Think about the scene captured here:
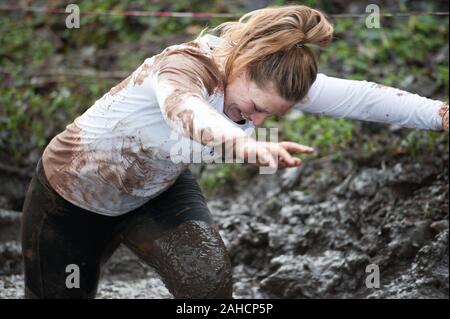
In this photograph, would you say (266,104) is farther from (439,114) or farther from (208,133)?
(439,114)

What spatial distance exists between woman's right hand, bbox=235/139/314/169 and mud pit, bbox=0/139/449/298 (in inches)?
90.7

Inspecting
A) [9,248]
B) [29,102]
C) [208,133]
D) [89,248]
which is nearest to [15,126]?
[29,102]

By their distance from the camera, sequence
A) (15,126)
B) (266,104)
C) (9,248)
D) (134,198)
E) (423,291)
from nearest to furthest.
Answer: (266,104), (134,198), (423,291), (9,248), (15,126)

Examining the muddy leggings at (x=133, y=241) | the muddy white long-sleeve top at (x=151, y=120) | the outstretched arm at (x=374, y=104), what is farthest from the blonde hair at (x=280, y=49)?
the muddy leggings at (x=133, y=241)

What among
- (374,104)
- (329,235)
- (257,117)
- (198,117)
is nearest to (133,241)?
(257,117)

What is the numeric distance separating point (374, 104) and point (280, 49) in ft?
2.22

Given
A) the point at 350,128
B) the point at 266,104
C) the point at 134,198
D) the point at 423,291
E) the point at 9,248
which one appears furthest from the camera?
the point at 350,128

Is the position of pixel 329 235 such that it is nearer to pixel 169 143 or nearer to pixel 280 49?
pixel 169 143

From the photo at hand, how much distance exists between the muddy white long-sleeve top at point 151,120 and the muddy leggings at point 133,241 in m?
0.07

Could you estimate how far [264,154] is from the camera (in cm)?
216

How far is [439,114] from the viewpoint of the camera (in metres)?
3.12

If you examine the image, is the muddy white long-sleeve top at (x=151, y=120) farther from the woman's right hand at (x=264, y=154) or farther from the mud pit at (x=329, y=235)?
the mud pit at (x=329, y=235)

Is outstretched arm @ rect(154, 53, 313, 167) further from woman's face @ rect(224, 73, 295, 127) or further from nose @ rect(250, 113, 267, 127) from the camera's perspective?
nose @ rect(250, 113, 267, 127)
